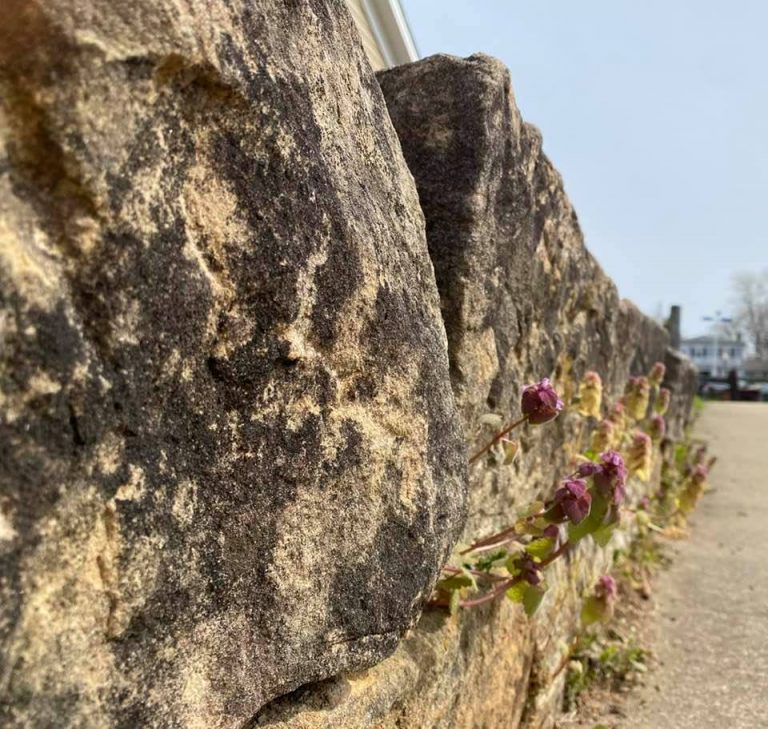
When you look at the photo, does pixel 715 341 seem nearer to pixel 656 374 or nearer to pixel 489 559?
pixel 656 374

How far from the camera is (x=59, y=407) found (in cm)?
79

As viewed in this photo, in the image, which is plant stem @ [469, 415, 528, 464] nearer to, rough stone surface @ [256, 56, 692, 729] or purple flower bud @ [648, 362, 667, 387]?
rough stone surface @ [256, 56, 692, 729]

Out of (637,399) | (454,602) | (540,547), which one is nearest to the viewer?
(454,602)

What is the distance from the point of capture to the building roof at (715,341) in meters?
60.1

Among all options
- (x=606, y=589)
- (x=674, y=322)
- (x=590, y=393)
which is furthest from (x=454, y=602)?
(x=674, y=322)

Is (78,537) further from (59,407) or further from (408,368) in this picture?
(408,368)

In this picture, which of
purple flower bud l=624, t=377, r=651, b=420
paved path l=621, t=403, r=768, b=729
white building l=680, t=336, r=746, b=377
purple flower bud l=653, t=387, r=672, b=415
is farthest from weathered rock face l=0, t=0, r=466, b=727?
white building l=680, t=336, r=746, b=377

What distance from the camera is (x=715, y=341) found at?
6181 centimetres

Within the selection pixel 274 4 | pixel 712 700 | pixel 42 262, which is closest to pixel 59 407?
pixel 42 262

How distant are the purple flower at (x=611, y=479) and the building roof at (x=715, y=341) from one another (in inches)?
2420

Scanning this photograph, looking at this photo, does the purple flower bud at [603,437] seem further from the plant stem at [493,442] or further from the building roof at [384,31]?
the building roof at [384,31]

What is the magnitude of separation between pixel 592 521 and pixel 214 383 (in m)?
1.27

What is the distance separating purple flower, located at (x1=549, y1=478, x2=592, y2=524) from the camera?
189 cm

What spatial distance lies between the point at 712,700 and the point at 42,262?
2910mm
